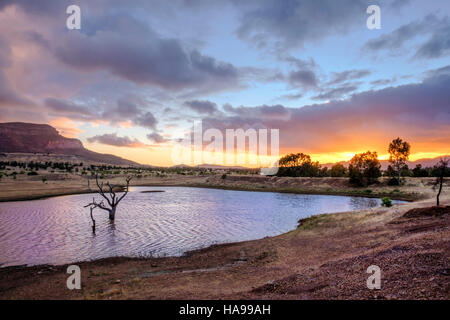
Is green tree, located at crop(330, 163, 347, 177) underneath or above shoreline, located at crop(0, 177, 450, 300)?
above

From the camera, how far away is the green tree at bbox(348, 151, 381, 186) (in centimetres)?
7288

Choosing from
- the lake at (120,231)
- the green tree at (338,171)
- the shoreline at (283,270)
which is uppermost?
the green tree at (338,171)

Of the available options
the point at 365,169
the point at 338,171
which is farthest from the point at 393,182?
the point at 338,171

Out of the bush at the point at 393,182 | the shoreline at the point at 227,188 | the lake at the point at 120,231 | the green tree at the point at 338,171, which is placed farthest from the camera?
the green tree at the point at 338,171

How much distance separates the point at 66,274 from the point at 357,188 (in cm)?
7365

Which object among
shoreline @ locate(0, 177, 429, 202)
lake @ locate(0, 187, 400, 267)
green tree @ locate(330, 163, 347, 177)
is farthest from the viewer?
green tree @ locate(330, 163, 347, 177)

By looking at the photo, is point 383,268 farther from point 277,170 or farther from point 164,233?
point 277,170

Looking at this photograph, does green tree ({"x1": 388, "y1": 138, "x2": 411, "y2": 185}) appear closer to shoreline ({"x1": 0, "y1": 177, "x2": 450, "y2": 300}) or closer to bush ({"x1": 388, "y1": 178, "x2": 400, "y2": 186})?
bush ({"x1": 388, "y1": 178, "x2": 400, "y2": 186})

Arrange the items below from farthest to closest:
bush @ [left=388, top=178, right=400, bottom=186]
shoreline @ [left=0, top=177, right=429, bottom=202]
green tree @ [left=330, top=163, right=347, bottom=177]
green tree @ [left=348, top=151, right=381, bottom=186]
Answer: green tree @ [left=330, top=163, right=347, bottom=177], green tree @ [left=348, top=151, right=381, bottom=186], bush @ [left=388, top=178, right=400, bottom=186], shoreline @ [left=0, top=177, right=429, bottom=202]

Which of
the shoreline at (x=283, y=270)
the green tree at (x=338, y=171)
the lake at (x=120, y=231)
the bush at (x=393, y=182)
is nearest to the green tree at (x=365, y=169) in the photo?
the bush at (x=393, y=182)

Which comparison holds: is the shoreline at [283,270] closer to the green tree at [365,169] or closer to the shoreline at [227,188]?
the shoreline at [227,188]

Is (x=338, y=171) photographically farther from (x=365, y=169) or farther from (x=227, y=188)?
(x=227, y=188)

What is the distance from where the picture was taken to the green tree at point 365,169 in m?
72.9

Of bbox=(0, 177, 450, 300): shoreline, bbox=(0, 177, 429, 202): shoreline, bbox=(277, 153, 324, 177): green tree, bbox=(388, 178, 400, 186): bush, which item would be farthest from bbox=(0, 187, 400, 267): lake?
bbox=(277, 153, 324, 177): green tree
